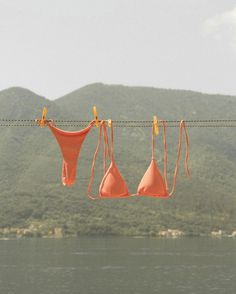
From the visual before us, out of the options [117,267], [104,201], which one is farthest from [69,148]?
[104,201]

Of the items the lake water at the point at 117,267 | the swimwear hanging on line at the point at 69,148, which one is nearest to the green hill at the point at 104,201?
the lake water at the point at 117,267

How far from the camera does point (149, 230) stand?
146m

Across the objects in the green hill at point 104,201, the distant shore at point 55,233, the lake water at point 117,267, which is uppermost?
the green hill at point 104,201

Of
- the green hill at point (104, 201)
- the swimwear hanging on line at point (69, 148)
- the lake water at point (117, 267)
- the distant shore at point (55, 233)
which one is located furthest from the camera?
the green hill at point (104, 201)

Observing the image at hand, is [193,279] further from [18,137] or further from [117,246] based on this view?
[18,137]

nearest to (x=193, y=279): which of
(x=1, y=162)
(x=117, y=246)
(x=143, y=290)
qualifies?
(x=143, y=290)

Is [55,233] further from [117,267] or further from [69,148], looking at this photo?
[69,148]

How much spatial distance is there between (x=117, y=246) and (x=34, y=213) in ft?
116

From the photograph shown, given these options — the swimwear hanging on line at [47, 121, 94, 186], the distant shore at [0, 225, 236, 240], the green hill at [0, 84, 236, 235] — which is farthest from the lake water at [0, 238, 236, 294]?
the swimwear hanging on line at [47, 121, 94, 186]

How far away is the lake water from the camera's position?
64.2m

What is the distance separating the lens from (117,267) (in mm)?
83062

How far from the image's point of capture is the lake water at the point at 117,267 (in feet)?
211

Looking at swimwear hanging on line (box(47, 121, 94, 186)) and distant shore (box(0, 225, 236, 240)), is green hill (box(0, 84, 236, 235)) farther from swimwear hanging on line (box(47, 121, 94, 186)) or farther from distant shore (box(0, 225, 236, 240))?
swimwear hanging on line (box(47, 121, 94, 186))

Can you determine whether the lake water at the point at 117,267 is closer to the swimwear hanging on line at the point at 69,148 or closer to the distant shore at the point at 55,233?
the distant shore at the point at 55,233
